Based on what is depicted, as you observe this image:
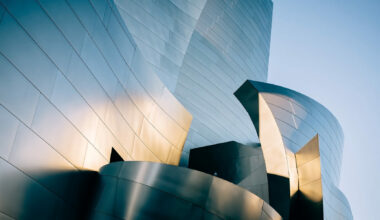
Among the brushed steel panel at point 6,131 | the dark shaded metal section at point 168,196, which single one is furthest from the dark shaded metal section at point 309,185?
the brushed steel panel at point 6,131

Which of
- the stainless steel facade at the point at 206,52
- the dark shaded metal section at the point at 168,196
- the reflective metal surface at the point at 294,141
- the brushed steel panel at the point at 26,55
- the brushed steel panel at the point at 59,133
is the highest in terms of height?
the stainless steel facade at the point at 206,52

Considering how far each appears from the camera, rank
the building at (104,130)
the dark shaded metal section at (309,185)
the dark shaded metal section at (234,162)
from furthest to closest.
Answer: the dark shaded metal section at (234,162) < the dark shaded metal section at (309,185) < the building at (104,130)

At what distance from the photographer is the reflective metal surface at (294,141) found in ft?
47.9

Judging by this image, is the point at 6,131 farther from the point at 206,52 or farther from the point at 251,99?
the point at 206,52

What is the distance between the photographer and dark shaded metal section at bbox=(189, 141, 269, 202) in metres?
19.4

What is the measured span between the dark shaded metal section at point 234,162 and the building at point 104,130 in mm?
777

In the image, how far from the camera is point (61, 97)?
862cm

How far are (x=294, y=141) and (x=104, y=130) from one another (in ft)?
27.2

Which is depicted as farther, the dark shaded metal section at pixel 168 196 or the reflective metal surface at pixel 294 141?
the reflective metal surface at pixel 294 141

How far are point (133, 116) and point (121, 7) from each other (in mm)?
9056

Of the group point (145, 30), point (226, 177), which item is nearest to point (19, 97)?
point (145, 30)

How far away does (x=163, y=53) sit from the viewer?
2064 cm

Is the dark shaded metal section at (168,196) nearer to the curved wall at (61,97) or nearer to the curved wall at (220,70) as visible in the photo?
the curved wall at (61,97)

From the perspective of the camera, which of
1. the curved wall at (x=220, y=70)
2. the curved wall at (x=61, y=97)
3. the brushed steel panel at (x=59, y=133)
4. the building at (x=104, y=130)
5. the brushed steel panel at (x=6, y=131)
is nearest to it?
the brushed steel panel at (x=6, y=131)
